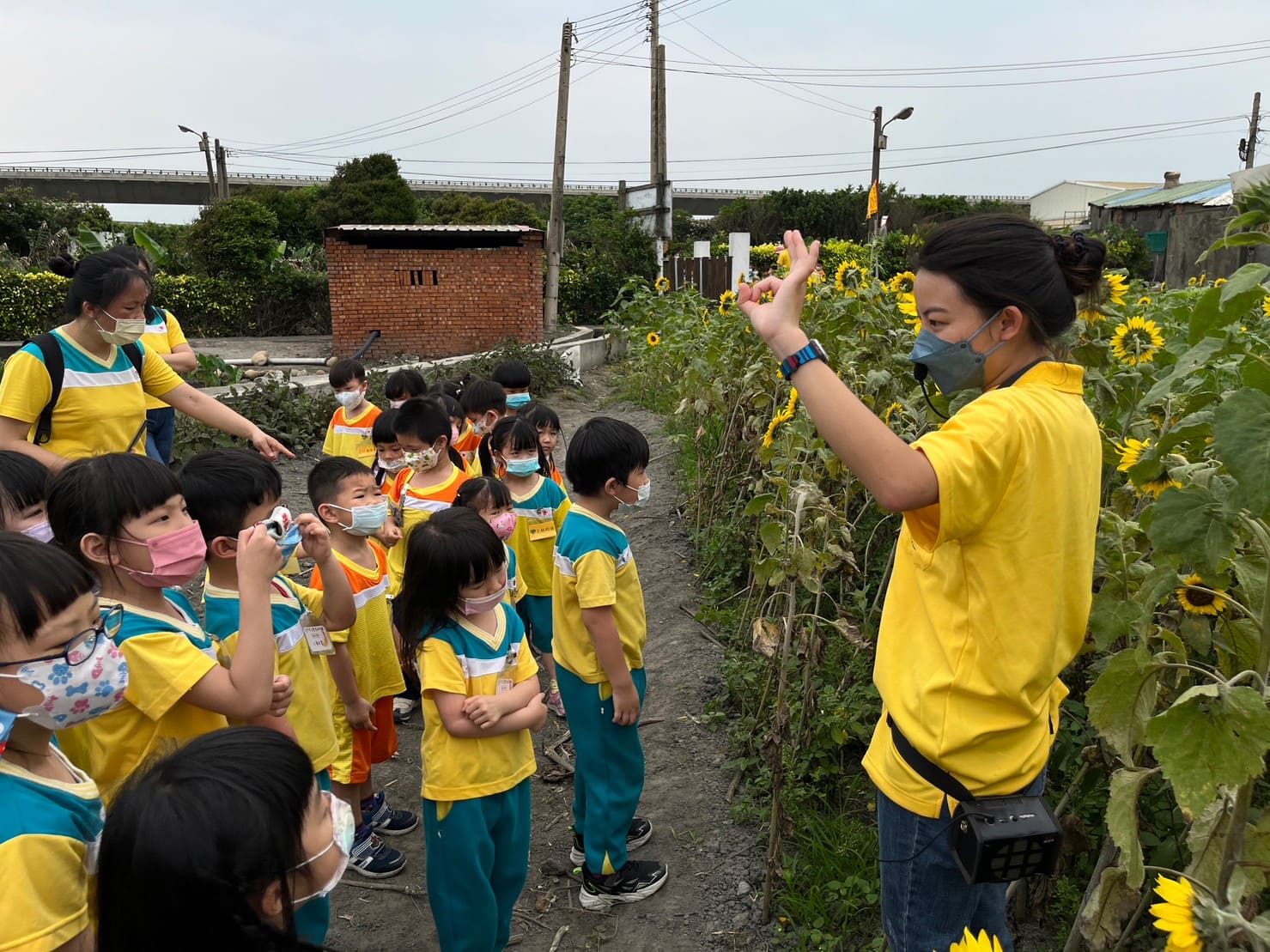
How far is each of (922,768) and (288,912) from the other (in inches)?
39.3

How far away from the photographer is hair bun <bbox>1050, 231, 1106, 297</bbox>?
4.90 ft

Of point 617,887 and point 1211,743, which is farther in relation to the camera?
point 617,887

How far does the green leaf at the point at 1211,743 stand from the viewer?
1243 millimetres

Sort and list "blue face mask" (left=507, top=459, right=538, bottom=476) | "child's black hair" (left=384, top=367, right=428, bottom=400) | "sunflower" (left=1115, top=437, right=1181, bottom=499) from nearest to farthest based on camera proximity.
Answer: "sunflower" (left=1115, top=437, right=1181, bottom=499) < "blue face mask" (left=507, top=459, right=538, bottom=476) < "child's black hair" (left=384, top=367, right=428, bottom=400)

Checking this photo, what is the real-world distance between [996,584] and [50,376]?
3.12 meters

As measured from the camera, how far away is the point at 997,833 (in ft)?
4.76

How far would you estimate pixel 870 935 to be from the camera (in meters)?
2.55

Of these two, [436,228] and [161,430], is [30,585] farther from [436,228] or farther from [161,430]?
[436,228]

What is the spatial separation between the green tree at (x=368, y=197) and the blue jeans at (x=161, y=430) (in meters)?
23.8

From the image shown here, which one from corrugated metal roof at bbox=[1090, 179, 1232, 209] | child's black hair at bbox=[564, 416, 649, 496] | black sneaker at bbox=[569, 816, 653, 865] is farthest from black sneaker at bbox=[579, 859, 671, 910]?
corrugated metal roof at bbox=[1090, 179, 1232, 209]

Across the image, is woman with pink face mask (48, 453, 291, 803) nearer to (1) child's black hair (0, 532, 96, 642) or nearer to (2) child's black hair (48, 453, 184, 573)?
(2) child's black hair (48, 453, 184, 573)

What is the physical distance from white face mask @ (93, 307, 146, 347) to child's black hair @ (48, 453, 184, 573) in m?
1.55

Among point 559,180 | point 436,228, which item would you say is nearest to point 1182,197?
point 559,180

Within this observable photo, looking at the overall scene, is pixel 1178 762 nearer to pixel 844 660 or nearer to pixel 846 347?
pixel 844 660
